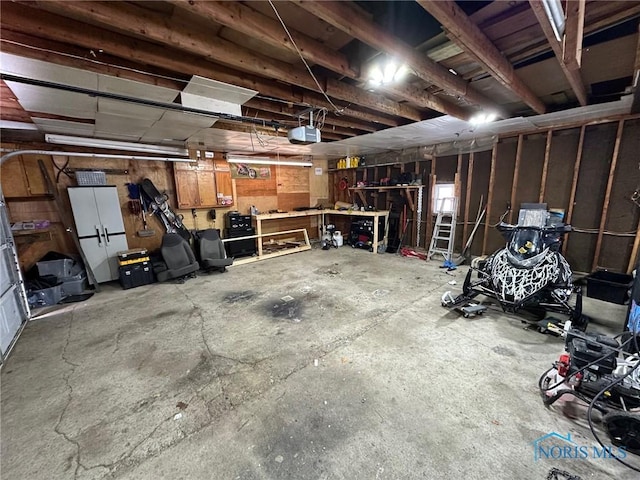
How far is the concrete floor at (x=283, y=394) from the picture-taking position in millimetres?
1452

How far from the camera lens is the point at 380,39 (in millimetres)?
1666

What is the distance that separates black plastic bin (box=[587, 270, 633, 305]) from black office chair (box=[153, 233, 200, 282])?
6093 mm

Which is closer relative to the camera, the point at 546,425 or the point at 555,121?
the point at 546,425

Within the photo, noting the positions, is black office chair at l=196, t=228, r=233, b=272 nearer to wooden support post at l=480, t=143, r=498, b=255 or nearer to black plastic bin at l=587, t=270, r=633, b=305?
wooden support post at l=480, t=143, r=498, b=255

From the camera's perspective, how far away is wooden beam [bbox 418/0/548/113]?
4.52ft

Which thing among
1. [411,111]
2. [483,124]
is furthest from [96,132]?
[483,124]

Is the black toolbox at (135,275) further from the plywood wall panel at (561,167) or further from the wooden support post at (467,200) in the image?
the plywood wall panel at (561,167)

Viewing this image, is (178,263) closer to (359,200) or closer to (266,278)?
(266,278)

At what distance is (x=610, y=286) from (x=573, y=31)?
11.1 feet

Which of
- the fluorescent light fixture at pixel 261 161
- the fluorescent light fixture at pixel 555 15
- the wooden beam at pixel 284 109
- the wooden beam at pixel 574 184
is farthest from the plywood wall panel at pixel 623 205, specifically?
the fluorescent light fixture at pixel 261 161

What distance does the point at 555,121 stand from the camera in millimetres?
3771

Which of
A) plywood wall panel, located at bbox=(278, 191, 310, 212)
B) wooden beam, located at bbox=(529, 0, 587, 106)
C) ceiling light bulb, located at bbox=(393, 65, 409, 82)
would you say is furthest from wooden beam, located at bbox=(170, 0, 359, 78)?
plywood wall panel, located at bbox=(278, 191, 310, 212)

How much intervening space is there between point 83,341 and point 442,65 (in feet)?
15.2

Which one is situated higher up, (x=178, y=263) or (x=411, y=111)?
(x=411, y=111)
